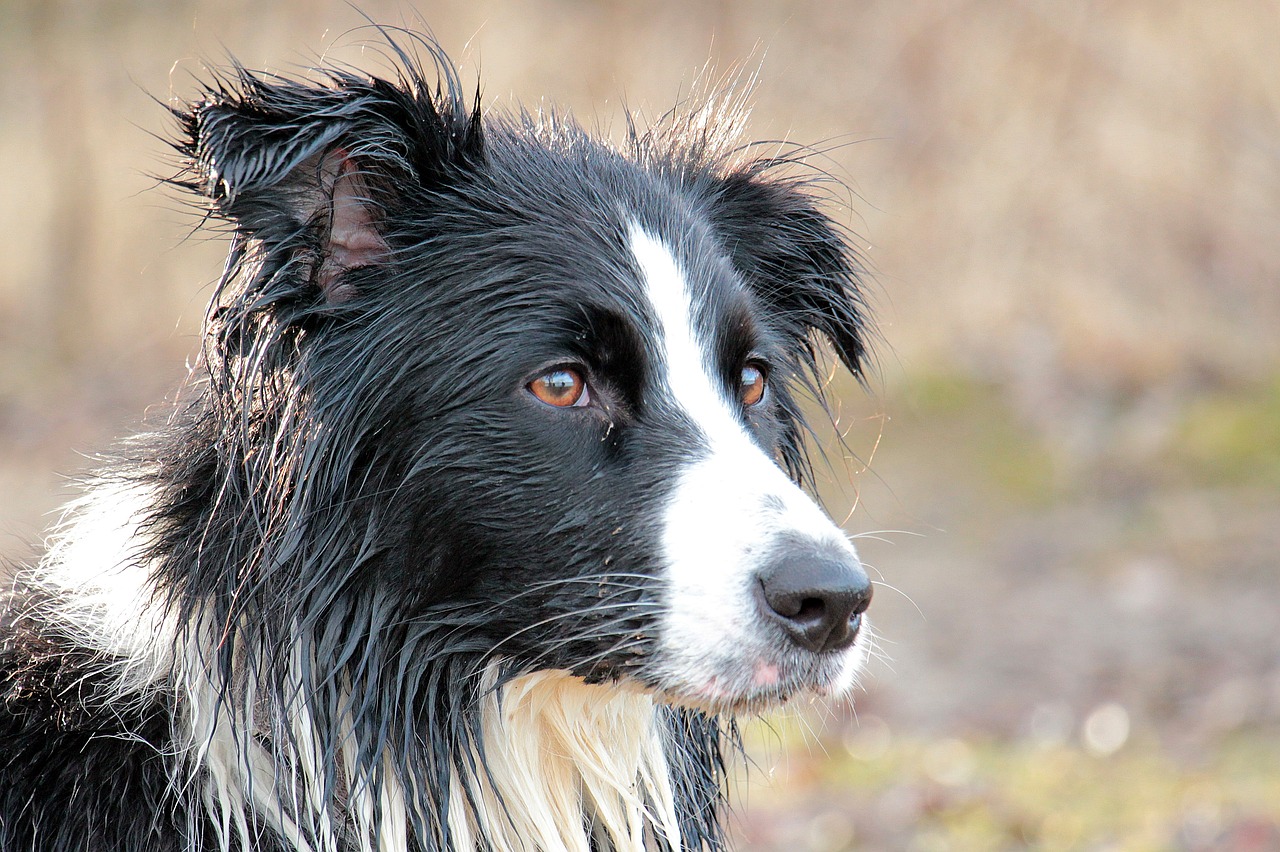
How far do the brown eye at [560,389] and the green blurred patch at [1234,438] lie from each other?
7859 millimetres

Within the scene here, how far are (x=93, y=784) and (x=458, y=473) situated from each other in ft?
3.05

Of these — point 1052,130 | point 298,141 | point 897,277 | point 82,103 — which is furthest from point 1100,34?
point 298,141

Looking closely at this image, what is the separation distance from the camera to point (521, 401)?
2781mm

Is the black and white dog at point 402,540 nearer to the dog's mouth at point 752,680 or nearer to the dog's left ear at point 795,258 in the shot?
the dog's mouth at point 752,680

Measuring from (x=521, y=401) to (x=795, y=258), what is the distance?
1.10 m

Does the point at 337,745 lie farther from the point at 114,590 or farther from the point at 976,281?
the point at 976,281

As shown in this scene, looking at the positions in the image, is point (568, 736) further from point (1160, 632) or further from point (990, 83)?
point (990, 83)

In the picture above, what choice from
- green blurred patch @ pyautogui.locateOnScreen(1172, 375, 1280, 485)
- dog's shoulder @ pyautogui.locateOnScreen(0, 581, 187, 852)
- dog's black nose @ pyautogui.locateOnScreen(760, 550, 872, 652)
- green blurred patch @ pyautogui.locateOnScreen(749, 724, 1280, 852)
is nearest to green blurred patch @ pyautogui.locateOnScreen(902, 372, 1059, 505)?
green blurred patch @ pyautogui.locateOnScreen(1172, 375, 1280, 485)

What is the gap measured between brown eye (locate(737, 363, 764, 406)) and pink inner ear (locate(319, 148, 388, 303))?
85 cm

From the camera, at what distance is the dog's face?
2562mm

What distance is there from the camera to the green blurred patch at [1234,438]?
9500mm

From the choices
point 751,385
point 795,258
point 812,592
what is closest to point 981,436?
point 795,258

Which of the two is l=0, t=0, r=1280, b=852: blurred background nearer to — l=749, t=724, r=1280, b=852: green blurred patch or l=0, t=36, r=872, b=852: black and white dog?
l=749, t=724, r=1280, b=852: green blurred patch

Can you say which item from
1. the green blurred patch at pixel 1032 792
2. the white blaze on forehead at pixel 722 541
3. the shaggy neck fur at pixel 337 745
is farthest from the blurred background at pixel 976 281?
the white blaze on forehead at pixel 722 541
